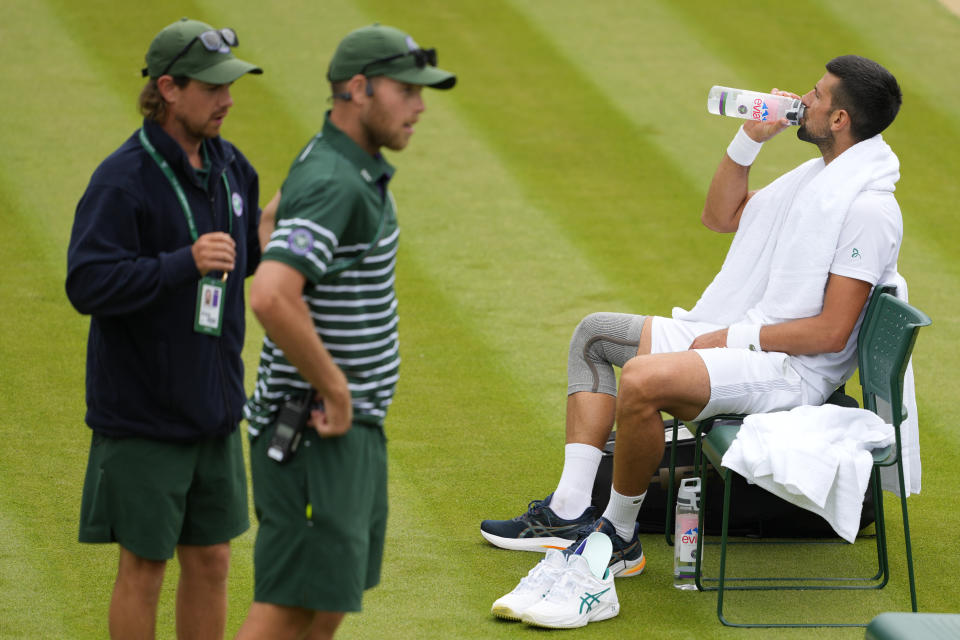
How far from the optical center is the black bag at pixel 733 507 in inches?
193

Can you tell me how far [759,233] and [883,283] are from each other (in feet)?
1.84

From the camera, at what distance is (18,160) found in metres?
8.76

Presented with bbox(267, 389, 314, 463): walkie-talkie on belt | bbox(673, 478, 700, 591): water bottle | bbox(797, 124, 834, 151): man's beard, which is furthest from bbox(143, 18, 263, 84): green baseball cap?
bbox(797, 124, 834, 151): man's beard

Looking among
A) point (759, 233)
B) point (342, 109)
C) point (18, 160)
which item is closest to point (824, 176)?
point (759, 233)

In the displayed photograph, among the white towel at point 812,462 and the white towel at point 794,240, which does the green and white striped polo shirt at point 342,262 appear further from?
the white towel at point 794,240

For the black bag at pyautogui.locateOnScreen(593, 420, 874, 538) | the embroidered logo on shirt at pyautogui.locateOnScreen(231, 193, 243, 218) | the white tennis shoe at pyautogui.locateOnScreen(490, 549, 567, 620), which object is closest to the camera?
the embroidered logo on shirt at pyautogui.locateOnScreen(231, 193, 243, 218)

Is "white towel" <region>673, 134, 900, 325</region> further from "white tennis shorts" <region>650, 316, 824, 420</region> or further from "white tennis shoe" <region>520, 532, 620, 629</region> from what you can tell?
"white tennis shoe" <region>520, 532, 620, 629</region>

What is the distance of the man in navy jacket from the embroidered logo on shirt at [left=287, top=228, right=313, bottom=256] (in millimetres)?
464

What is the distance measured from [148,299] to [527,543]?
206 centimetres

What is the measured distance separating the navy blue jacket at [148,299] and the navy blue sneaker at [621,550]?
1.62m

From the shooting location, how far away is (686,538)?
4539 mm

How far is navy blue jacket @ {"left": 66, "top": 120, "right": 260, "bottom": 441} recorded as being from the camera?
10.8ft

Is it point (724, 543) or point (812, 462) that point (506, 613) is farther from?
point (812, 462)

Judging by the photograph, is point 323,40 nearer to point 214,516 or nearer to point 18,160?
point 18,160
